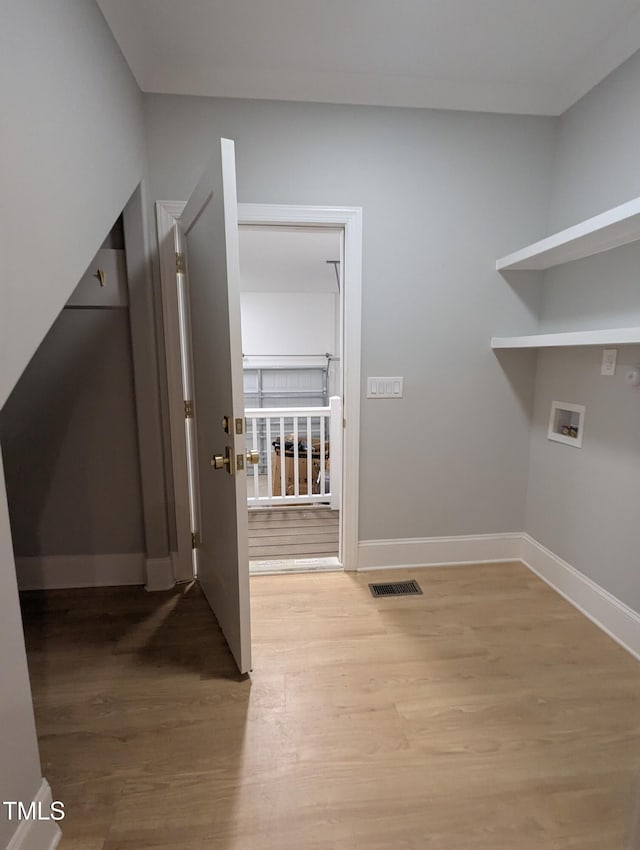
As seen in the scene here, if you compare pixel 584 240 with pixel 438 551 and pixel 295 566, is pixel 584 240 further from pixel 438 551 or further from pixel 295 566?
pixel 295 566

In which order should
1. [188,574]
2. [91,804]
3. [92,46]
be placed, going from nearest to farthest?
[91,804] → [92,46] → [188,574]

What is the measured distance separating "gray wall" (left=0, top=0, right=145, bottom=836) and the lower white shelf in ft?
6.38

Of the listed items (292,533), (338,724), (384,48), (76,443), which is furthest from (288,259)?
(338,724)

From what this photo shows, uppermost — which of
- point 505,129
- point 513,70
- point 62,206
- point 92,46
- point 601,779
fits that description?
point 513,70

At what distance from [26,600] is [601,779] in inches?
104

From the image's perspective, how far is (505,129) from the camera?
2.17m

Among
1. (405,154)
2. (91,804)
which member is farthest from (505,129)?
(91,804)

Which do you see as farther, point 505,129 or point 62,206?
point 505,129

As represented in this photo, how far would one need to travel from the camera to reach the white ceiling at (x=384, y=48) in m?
1.60

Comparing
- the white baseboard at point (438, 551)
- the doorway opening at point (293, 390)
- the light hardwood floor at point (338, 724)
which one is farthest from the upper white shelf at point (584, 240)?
the light hardwood floor at point (338, 724)

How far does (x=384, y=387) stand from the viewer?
2316 mm

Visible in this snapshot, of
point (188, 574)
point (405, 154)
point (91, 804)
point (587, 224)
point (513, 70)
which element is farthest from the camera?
point (188, 574)

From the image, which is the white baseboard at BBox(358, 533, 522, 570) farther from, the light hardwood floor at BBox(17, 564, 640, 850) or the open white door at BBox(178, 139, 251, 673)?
the open white door at BBox(178, 139, 251, 673)

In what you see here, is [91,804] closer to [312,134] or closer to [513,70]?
[312,134]
